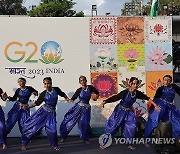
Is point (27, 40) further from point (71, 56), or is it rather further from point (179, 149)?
point (179, 149)

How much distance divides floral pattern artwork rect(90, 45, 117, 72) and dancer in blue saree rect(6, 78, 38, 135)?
51.5 inches

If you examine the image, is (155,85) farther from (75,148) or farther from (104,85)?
(75,148)

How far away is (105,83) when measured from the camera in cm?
709

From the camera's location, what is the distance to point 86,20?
23.0 feet

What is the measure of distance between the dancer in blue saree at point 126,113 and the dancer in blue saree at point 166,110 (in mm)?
209

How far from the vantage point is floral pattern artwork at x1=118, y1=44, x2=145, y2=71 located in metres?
7.06

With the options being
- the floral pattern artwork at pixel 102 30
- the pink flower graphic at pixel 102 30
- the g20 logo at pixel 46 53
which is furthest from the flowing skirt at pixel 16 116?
the pink flower graphic at pixel 102 30

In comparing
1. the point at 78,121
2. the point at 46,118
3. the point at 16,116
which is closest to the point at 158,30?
the point at 78,121

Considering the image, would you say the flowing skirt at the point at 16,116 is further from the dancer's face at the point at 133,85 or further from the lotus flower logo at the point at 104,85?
the dancer's face at the point at 133,85

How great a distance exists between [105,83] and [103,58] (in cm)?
48

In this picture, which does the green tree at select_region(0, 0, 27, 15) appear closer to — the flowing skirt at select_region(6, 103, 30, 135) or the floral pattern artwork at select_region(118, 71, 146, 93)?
the floral pattern artwork at select_region(118, 71, 146, 93)

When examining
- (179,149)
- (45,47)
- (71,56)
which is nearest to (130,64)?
(71,56)

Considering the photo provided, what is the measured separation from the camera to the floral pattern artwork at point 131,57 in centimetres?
706

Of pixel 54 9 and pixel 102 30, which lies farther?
pixel 54 9
